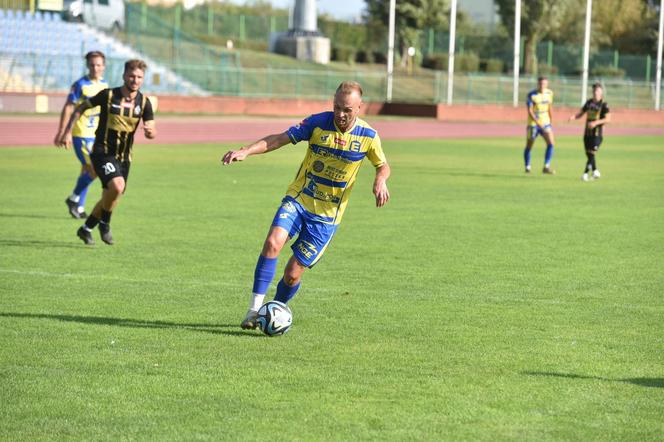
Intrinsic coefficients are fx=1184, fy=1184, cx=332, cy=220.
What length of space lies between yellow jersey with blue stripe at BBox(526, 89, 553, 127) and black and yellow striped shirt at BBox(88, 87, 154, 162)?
15955 millimetres

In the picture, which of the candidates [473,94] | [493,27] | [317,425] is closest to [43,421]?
[317,425]

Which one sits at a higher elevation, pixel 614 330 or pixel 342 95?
pixel 342 95

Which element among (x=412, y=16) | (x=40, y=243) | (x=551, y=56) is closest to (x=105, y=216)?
(x=40, y=243)

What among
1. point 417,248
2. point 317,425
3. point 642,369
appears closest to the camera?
point 317,425

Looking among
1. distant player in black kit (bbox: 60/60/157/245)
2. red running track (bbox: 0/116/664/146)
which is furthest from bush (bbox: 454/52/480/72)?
distant player in black kit (bbox: 60/60/157/245)

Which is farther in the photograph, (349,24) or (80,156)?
(349,24)

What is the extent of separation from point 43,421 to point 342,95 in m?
3.37

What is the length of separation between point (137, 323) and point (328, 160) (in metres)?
1.94

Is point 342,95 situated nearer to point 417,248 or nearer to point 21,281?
point 21,281

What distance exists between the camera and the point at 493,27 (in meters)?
105

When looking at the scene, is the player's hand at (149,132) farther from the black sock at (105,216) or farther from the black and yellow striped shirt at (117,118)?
the black sock at (105,216)

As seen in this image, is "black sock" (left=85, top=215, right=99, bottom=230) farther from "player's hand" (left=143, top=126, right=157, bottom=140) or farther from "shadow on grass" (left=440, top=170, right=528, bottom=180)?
"shadow on grass" (left=440, top=170, right=528, bottom=180)

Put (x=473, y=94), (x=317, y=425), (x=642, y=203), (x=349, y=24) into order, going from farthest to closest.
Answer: (x=349, y=24) < (x=473, y=94) < (x=642, y=203) < (x=317, y=425)

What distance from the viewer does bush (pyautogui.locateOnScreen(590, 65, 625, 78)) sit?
79812mm
